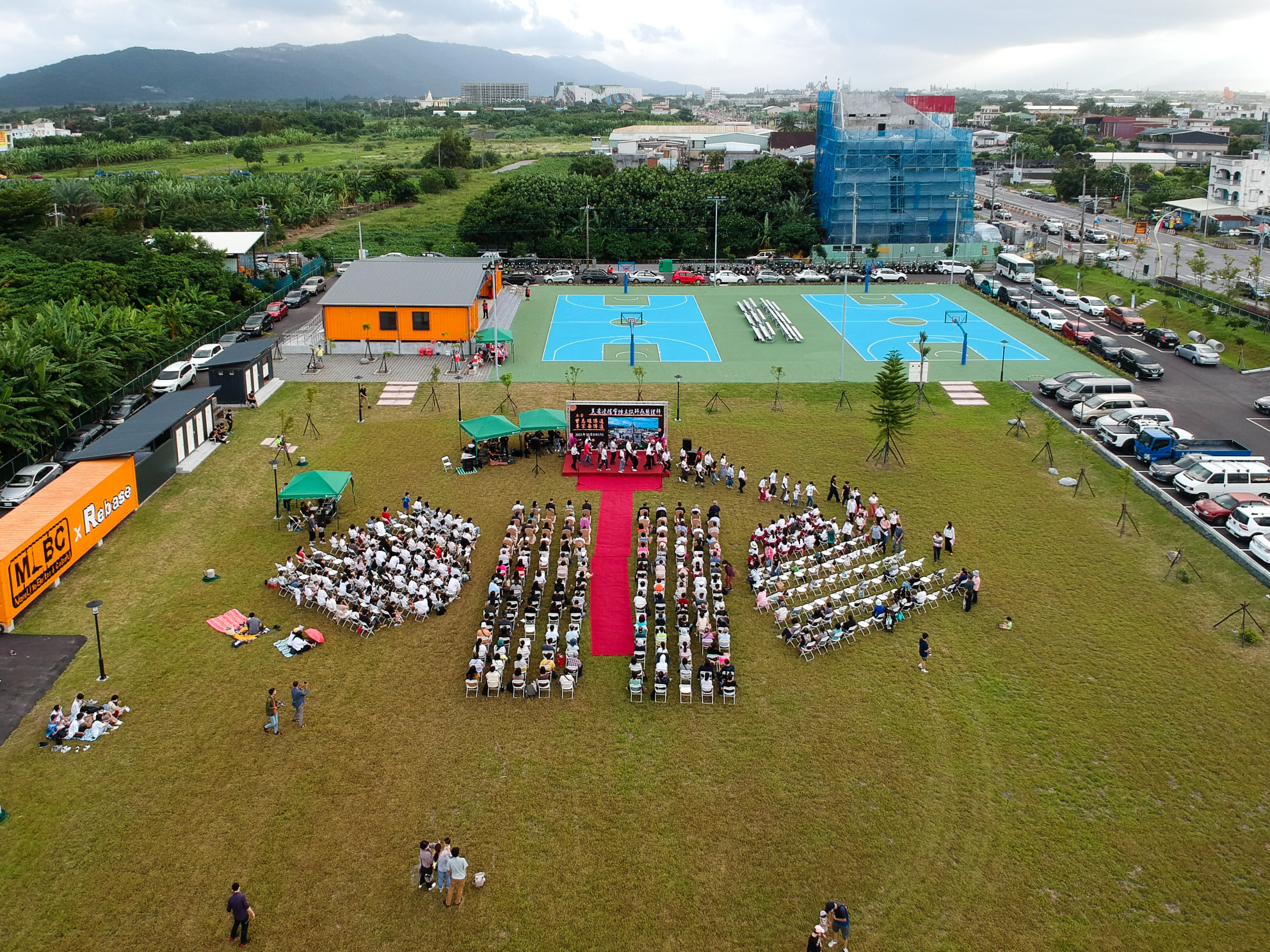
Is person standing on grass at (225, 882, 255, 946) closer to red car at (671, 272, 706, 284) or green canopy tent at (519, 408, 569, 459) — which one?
green canopy tent at (519, 408, 569, 459)

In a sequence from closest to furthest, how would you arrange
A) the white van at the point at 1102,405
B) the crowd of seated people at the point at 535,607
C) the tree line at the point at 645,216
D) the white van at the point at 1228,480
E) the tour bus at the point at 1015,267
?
the crowd of seated people at the point at 535,607, the white van at the point at 1228,480, the white van at the point at 1102,405, the tour bus at the point at 1015,267, the tree line at the point at 645,216

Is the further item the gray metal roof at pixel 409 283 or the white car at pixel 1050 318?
the white car at pixel 1050 318

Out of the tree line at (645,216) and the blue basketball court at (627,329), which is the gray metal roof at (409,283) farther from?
the tree line at (645,216)

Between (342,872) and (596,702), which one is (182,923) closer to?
(342,872)

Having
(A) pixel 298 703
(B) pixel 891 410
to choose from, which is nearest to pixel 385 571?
(A) pixel 298 703

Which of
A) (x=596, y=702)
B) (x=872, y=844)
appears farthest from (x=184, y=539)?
(x=872, y=844)

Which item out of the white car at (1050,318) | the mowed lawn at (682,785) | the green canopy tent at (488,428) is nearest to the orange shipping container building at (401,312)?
the green canopy tent at (488,428)
